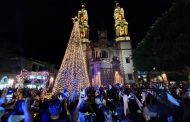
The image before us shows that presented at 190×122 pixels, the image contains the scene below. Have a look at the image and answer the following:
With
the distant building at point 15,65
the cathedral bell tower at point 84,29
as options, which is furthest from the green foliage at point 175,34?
the cathedral bell tower at point 84,29

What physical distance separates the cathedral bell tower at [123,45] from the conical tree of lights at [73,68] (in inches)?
1618

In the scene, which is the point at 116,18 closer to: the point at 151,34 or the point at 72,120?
the point at 151,34

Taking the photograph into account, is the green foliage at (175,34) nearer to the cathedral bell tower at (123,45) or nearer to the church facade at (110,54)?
the church facade at (110,54)

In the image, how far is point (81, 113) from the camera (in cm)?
719

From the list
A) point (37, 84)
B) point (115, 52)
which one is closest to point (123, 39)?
point (115, 52)

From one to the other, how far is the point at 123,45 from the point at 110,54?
4.49 metres

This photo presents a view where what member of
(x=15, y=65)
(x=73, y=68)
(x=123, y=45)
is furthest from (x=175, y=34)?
(x=123, y=45)

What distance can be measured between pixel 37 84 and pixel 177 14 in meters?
22.6

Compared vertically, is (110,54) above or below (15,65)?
above

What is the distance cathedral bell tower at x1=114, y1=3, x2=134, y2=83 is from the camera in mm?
65312

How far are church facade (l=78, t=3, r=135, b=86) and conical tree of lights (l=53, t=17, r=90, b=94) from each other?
37.8 m

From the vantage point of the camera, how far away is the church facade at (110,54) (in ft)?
211

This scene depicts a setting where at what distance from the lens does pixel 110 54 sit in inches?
2756

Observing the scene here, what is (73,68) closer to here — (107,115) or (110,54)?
(107,115)
